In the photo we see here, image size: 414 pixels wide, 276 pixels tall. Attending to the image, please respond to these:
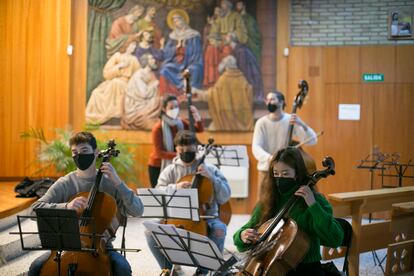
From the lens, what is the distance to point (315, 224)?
344cm

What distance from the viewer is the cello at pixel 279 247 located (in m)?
3.36

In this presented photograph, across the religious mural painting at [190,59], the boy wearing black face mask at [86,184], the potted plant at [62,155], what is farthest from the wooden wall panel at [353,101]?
the boy wearing black face mask at [86,184]

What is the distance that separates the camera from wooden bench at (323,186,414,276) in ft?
17.0

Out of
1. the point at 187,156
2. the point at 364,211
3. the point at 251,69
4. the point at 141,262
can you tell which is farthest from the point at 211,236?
the point at 251,69

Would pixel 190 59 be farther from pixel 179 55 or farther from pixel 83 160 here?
pixel 83 160

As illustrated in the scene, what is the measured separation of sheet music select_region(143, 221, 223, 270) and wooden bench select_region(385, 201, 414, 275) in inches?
66.0

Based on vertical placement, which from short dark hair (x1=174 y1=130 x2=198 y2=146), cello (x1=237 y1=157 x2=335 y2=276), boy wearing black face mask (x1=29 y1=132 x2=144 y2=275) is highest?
short dark hair (x1=174 y1=130 x2=198 y2=146)

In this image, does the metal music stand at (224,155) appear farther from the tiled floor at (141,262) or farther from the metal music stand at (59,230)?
the metal music stand at (59,230)

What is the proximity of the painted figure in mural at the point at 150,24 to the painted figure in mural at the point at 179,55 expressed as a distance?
18cm

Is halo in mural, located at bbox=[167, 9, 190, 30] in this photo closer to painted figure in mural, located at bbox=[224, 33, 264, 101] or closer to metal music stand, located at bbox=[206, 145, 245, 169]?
painted figure in mural, located at bbox=[224, 33, 264, 101]

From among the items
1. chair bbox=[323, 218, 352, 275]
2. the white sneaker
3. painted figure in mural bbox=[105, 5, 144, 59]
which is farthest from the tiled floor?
painted figure in mural bbox=[105, 5, 144, 59]

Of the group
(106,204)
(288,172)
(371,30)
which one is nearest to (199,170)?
(106,204)

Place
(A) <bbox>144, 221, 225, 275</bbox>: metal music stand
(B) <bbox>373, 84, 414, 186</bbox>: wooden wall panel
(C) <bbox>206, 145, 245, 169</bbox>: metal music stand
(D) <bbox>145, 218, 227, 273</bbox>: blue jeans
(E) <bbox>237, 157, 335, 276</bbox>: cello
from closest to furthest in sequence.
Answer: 1. (E) <bbox>237, 157, 335, 276</bbox>: cello
2. (A) <bbox>144, 221, 225, 275</bbox>: metal music stand
3. (D) <bbox>145, 218, 227, 273</bbox>: blue jeans
4. (C) <bbox>206, 145, 245, 169</bbox>: metal music stand
5. (B) <bbox>373, 84, 414, 186</bbox>: wooden wall panel

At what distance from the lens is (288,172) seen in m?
3.58
